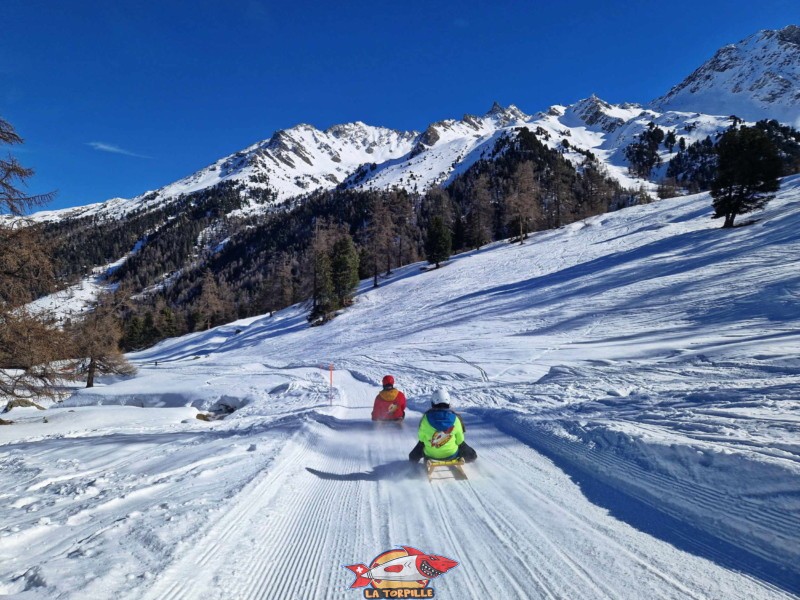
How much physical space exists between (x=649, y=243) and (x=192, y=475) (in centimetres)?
3483

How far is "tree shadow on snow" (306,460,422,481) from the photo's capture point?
559 centimetres

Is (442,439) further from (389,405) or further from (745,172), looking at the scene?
(745,172)

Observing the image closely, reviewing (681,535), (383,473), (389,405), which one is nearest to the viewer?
(681,535)

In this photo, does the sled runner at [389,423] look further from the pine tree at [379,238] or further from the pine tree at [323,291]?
the pine tree at [379,238]

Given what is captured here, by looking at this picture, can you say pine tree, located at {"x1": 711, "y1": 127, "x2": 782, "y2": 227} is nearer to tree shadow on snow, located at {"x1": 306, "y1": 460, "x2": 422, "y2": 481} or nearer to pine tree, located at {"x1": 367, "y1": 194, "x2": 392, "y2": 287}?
tree shadow on snow, located at {"x1": 306, "y1": 460, "x2": 422, "y2": 481}

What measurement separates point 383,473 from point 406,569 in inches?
104

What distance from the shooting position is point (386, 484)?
5.30 m

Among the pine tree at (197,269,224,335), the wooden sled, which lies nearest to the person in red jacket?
the wooden sled

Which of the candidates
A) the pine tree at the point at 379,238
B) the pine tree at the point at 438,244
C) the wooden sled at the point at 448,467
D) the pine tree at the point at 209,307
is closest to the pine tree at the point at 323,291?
the pine tree at the point at 379,238

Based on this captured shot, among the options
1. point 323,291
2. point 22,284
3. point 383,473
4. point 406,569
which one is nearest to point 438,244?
point 323,291

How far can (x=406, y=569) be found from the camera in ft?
10.5

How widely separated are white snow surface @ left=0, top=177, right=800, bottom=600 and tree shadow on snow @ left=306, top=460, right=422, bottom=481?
5 centimetres

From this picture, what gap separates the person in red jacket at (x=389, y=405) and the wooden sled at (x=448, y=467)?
303 cm

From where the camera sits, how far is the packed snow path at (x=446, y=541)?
297 cm
